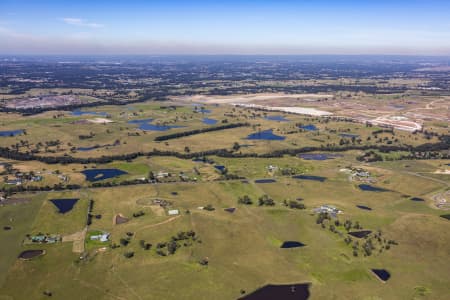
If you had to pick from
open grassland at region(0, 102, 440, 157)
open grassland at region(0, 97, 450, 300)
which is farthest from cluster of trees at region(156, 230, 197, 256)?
open grassland at region(0, 102, 440, 157)

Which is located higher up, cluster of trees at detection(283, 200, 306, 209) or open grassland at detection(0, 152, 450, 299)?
cluster of trees at detection(283, 200, 306, 209)

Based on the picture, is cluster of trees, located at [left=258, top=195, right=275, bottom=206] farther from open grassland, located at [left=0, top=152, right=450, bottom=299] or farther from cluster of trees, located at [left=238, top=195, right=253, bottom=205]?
cluster of trees, located at [left=238, top=195, right=253, bottom=205]

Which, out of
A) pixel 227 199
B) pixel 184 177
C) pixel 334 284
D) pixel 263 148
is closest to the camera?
pixel 334 284

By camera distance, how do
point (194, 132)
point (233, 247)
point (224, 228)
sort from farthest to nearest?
point (194, 132)
point (224, 228)
point (233, 247)

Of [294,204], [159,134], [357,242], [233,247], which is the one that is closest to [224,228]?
[233,247]

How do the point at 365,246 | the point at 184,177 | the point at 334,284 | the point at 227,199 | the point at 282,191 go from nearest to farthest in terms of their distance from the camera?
the point at 334,284 → the point at 365,246 → the point at 227,199 → the point at 282,191 → the point at 184,177

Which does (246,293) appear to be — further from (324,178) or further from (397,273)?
(324,178)

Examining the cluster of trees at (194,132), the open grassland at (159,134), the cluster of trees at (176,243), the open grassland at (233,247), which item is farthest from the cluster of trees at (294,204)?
the cluster of trees at (194,132)

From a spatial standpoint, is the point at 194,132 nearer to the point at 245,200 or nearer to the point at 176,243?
the point at 245,200

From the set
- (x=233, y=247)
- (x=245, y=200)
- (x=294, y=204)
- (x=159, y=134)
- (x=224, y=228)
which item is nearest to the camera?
(x=233, y=247)

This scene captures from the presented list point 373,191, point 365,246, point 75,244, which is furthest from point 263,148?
point 75,244

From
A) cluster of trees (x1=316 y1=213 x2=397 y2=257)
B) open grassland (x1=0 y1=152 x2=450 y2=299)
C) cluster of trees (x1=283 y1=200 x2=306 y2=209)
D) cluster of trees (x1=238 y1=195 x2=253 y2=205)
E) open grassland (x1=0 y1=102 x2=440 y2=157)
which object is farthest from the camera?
open grassland (x1=0 y1=102 x2=440 y2=157)
